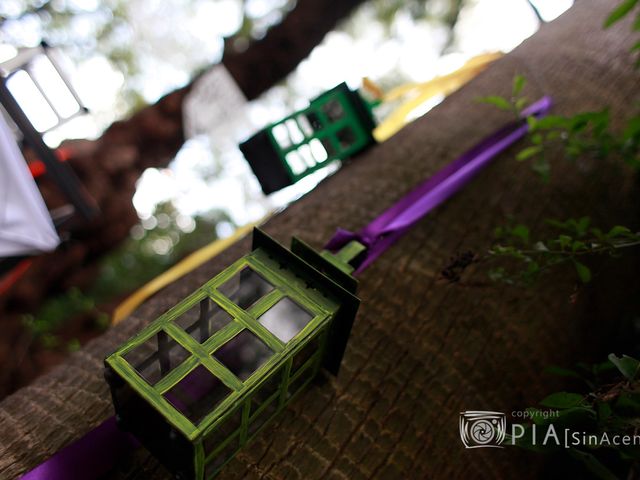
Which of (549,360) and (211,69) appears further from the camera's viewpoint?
(211,69)

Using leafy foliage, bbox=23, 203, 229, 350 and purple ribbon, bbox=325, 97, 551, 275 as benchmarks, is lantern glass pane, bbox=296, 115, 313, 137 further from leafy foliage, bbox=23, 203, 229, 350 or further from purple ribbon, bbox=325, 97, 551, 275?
leafy foliage, bbox=23, 203, 229, 350

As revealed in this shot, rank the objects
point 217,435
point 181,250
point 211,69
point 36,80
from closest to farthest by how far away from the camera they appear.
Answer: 1. point 217,435
2. point 36,80
3. point 211,69
4. point 181,250

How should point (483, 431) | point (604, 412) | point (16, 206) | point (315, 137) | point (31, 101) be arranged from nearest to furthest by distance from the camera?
point (604, 412), point (483, 431), point (315, 137), point (16, 206), point (31, 101)

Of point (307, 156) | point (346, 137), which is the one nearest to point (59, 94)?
point (307, 156)

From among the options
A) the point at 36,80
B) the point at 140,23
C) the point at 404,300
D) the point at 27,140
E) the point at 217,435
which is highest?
the point at 140,23

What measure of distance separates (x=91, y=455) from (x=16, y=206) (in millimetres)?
1774

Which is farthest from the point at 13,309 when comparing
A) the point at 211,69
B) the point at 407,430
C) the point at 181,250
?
the point at 407,430

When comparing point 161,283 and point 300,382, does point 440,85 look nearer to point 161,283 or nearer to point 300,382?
point 161,283

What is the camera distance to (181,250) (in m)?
6.84

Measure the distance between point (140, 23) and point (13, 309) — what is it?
2.68 metres

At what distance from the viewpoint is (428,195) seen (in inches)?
61.2

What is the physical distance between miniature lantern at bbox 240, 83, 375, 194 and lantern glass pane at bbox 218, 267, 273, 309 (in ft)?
3.13

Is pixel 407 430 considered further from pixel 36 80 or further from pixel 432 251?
pixel 36 80

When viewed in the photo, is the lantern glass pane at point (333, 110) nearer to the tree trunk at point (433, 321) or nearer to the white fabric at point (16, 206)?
the tree trunk at point (433, 321)
